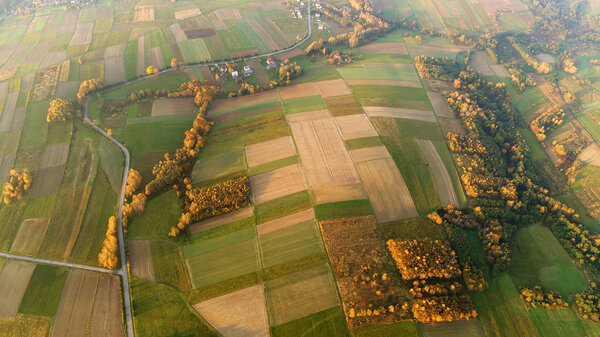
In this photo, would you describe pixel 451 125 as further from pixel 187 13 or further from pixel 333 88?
pixel 187 13

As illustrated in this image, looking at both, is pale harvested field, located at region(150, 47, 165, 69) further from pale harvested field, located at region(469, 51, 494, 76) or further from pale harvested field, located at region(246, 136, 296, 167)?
pale harvested field, located at region(469, 51, 494, 76)

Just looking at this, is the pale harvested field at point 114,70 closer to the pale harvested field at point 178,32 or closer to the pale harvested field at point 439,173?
the pale harvested field at point 178,32

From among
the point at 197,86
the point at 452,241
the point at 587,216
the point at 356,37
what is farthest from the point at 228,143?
the point at 587,216

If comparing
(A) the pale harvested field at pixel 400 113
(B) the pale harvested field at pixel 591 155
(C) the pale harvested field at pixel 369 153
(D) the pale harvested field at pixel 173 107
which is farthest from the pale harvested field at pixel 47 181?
(B) the pale harvested field at pixel 591 155

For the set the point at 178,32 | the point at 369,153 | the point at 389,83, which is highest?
the point at 178,32

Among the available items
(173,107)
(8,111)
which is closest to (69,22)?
(8,111)

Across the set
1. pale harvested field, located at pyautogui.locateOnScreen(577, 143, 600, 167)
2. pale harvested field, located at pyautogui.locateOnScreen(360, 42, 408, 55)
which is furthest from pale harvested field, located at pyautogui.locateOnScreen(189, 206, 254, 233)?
pale harvested field, located at pyautogui.locateOnScreen(577, 143, 600, 167)

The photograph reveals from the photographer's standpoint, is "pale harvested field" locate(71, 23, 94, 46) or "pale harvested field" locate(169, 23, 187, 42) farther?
"pale harvested field" locate(169, 23, 187, 42)
